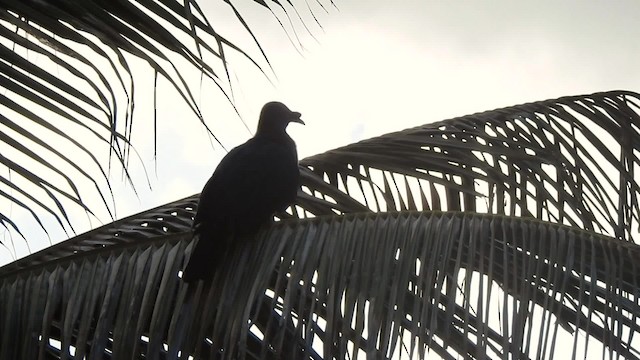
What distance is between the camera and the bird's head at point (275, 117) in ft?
10.6

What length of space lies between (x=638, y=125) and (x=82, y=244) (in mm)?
1721

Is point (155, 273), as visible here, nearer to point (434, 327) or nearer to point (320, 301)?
point (320, 301)

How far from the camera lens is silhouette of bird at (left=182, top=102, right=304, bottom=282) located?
2.14 meters

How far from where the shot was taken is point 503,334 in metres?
1.72

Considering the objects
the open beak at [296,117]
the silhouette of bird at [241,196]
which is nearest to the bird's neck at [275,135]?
the silhouette of bird at [241,196]

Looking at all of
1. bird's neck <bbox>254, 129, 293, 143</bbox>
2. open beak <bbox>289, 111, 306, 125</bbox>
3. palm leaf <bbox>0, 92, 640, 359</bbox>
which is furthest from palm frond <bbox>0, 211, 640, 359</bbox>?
open beak <bbox>289, 111, 306, 125</bbox>

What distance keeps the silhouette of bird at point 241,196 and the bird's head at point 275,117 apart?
121 millimetres

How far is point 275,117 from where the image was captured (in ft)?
10.9

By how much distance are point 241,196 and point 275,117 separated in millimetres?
802

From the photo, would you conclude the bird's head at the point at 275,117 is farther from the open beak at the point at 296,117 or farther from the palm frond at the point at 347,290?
the palm frond at the point at 347,290

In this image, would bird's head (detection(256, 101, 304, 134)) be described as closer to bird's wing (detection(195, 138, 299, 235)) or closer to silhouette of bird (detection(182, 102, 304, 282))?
silhouette of bird (detection(182, 102, 304, 282))

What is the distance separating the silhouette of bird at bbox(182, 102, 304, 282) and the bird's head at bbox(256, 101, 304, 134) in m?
0.12

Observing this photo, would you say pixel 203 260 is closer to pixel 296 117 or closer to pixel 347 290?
pixel 347 290

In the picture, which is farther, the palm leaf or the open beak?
the open beak
